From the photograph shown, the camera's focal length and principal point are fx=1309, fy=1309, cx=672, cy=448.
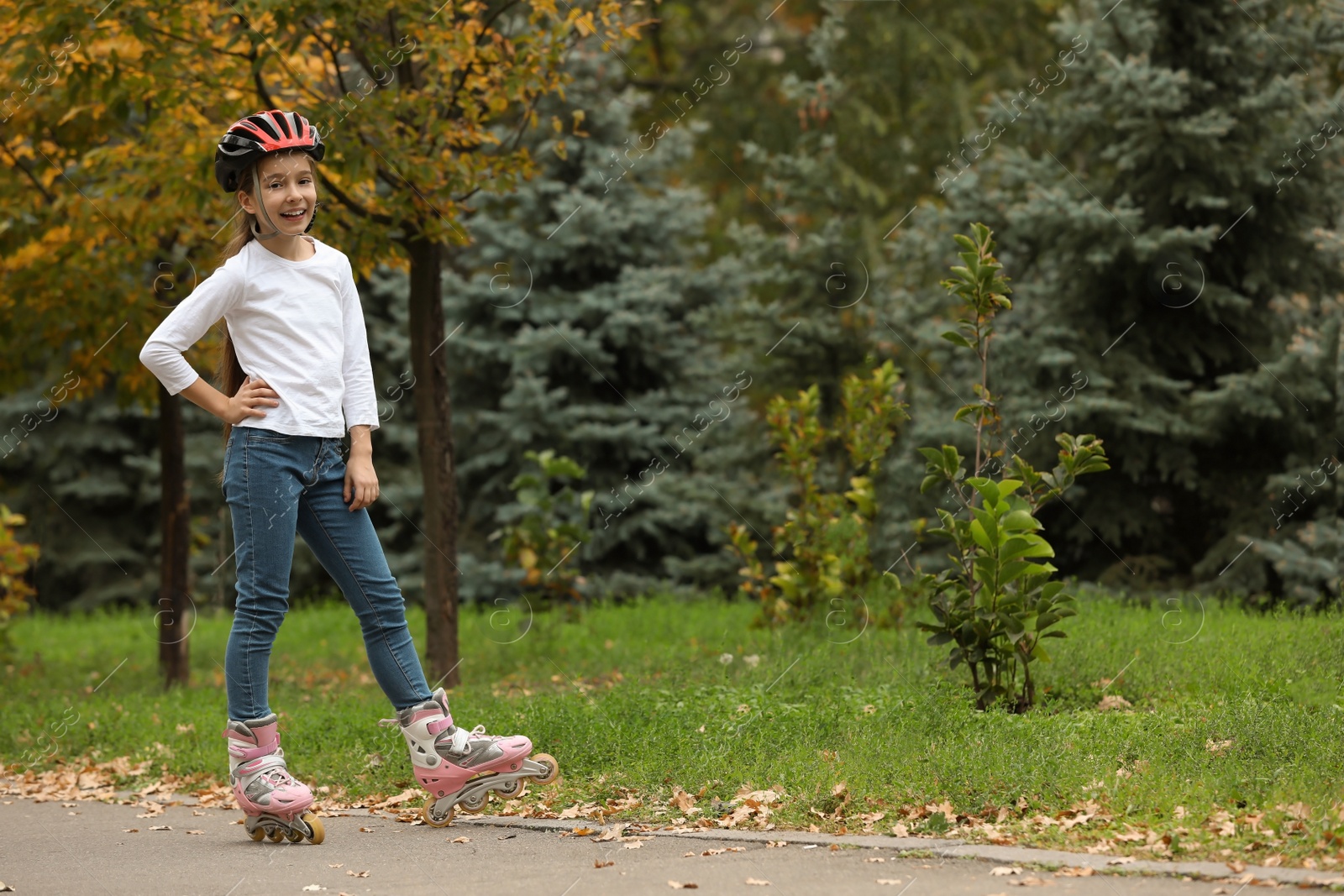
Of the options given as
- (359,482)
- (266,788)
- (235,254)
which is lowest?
(266,788)

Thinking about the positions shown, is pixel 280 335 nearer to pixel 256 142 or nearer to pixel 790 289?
pixel 256 142

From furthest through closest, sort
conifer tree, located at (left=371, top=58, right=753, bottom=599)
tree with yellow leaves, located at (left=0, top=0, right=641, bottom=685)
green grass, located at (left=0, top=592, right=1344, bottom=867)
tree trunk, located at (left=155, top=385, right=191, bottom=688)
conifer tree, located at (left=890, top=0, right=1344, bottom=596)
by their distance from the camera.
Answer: conifer tree, located at (left=371, top=58, right=753, bottom=599), conifer tree, located at (left=890, top=0, right=1344, bottom=596), tree trunk, located at (left=155, top=385, right=191, bottom=688), tree with yellow leaves, located at (left=0, top=0, right=641, bottom=685), green grass, located at (left=0, top=592, right=1344, bottom=867)

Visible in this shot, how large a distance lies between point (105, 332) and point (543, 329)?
14.5ft

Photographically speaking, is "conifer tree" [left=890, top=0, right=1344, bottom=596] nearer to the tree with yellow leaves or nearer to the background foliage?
the background foliage

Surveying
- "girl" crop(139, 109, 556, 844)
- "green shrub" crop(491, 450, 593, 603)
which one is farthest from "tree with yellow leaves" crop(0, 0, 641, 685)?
"girl" crop(139, 109, 556, 844)

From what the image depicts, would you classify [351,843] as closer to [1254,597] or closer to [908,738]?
[908,738]

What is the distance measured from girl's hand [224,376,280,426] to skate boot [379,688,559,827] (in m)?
1.09

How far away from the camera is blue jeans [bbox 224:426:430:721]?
13.5 ft

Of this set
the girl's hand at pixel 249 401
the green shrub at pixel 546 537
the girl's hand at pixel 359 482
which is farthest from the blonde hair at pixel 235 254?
the green shrub at pixel 546 537

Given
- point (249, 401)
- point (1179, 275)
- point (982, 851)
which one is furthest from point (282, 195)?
point (1179, 275)

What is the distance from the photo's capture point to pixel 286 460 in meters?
4.16

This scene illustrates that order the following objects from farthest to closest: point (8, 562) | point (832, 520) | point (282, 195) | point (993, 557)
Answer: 1. point (8, 562)
2. point (832, 520)
3. point (993, 557)
4. point (282, 195)

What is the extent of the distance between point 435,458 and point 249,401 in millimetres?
3373

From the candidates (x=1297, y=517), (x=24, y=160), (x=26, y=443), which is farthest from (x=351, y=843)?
(x=26, y=443)
